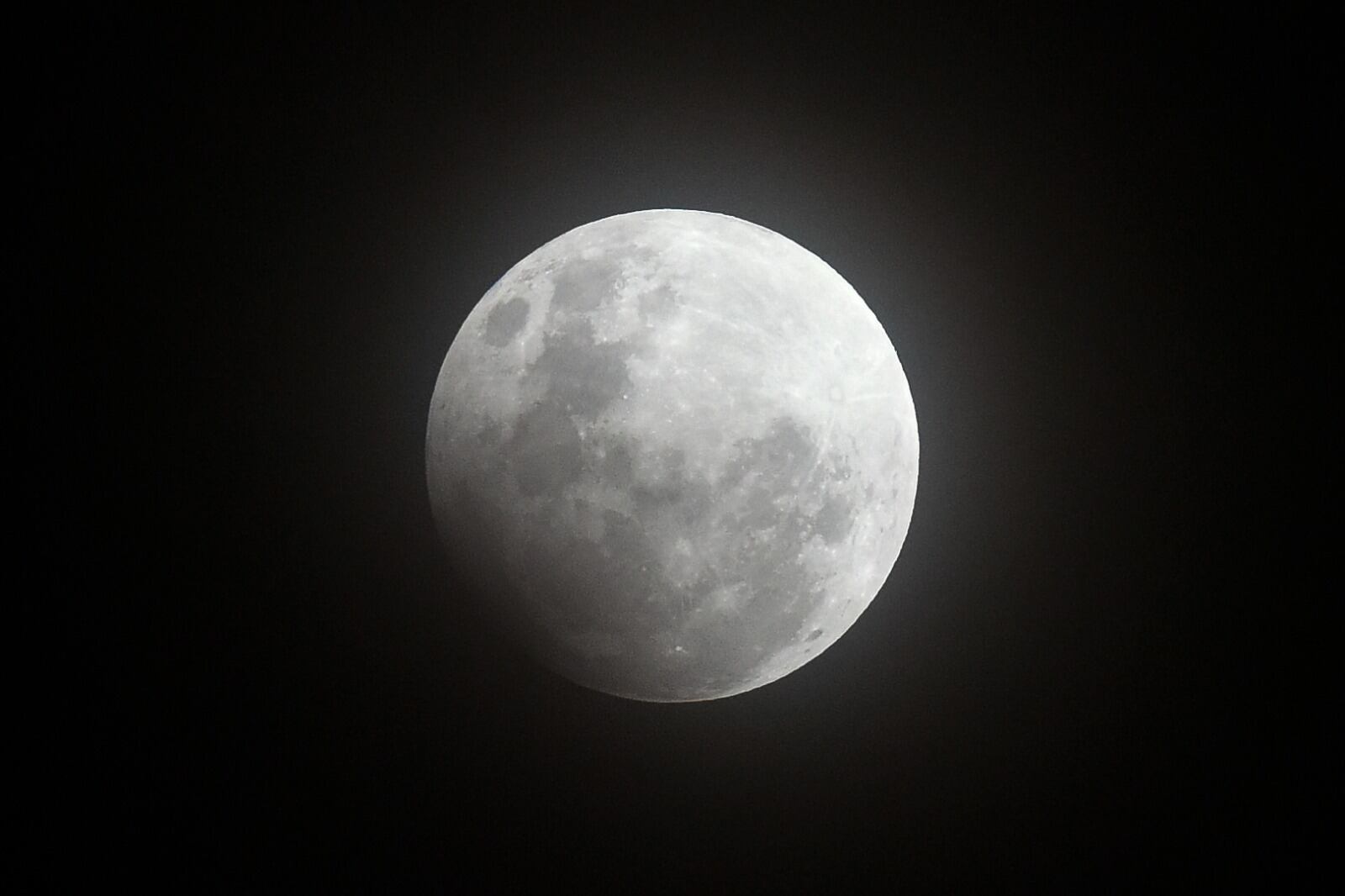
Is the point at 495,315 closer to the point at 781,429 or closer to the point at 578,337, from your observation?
the point at 578,337

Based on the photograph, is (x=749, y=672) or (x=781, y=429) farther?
(x=749, y=672)

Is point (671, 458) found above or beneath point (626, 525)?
above

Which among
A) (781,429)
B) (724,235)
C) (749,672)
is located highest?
(724,235)

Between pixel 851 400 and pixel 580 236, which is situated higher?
pixel 580 236

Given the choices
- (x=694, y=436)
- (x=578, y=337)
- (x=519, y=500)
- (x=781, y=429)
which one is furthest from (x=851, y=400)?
(x=519, y=500)

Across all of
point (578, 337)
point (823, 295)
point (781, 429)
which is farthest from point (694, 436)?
point (823, 295)

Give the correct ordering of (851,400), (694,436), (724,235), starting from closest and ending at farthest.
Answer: (694,436) → (851,400) → (724,235)

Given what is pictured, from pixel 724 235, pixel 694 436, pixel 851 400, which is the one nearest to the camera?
pixel 694 436
